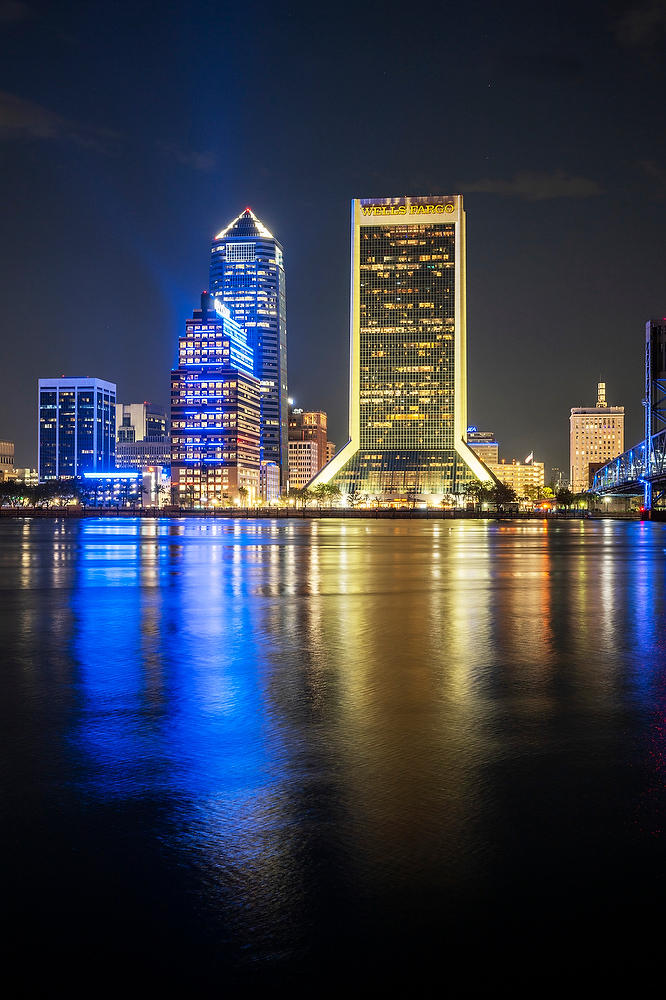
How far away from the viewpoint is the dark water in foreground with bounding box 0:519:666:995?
353cm

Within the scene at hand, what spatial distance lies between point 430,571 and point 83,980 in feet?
77.6

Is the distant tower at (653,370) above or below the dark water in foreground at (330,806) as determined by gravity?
above

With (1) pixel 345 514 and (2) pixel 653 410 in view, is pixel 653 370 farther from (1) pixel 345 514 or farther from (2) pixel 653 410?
(1) pixel 345 514

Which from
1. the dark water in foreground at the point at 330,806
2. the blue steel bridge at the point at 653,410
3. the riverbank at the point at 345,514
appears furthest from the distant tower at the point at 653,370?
the dark water in foreground at the point at 330,806

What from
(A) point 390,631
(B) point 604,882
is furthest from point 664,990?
(A) point 390,631

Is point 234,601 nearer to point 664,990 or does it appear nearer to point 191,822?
point 191,822

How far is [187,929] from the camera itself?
3.64 metres

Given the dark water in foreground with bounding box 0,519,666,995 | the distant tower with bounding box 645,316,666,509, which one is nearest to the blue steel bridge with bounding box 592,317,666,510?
the distant tower with bounding box 645,316,666,509

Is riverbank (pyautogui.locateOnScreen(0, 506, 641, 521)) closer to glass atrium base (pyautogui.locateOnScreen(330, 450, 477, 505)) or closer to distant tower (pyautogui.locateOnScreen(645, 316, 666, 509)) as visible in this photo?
glass atrium base (pyautogui.locateOnScreen(330, 450, 477, 505))

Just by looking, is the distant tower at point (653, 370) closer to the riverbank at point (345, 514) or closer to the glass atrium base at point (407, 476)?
the riverbank at point (345, 514)

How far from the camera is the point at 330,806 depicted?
5.07m

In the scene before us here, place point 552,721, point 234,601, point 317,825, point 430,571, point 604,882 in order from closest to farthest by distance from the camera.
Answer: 1. point 604,882
2. point 317,825
3. point 552,721
4. point 234,601
5. point 430,571

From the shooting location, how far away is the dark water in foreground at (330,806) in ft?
11.6

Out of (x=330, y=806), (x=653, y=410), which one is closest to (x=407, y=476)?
(x=653, y=410)
